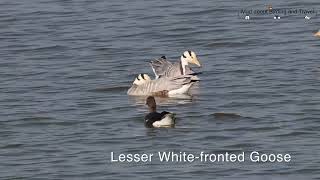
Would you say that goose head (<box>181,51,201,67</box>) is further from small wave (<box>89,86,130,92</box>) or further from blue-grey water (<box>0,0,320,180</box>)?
small wave (<box>89,86,130,92</box>)

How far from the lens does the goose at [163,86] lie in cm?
2845

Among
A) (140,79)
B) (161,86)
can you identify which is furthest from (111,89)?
(161,86)

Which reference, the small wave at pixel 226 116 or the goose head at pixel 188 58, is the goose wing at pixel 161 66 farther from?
the small wave at pixel 226 116

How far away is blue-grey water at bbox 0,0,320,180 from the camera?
72.7 ft

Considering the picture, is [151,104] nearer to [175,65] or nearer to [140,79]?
[140,79]

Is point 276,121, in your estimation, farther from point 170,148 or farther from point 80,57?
point 80,57

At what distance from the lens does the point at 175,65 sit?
29.9 m

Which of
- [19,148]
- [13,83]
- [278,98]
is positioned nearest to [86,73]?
[13,83]

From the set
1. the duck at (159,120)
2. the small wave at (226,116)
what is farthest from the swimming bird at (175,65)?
the duck at (159,120)

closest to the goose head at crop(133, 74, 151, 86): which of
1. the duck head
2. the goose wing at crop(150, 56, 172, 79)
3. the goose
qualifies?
the goose

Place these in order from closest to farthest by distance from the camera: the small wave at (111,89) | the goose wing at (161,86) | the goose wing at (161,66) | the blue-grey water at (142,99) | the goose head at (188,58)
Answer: the blue-grey water at (142,99) → the goose wing at (161,86) → the small wave at (111,89) → the goose wing at (161,66) → the goose head at (188,58)

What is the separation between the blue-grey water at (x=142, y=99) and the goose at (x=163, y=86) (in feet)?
0.97

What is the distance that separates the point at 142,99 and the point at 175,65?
1977 millimetres

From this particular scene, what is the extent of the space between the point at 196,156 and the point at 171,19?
14.3m
